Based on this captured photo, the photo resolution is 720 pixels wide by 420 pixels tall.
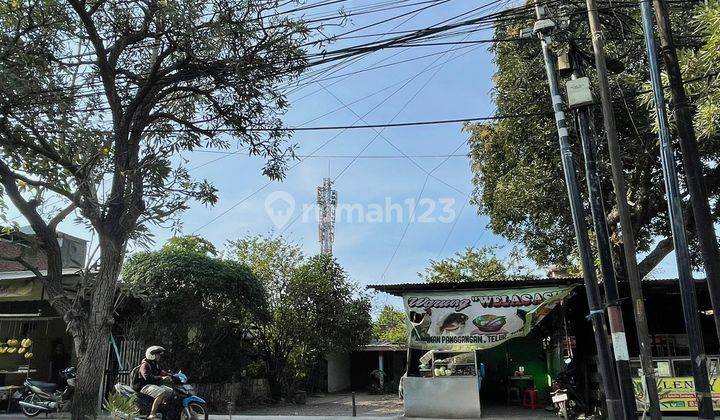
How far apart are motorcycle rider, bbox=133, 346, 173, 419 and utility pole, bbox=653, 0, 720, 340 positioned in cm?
864

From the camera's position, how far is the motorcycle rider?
31.4 feet

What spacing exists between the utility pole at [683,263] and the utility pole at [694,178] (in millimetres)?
151

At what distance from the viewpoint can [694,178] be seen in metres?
6.75

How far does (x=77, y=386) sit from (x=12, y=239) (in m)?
2.36

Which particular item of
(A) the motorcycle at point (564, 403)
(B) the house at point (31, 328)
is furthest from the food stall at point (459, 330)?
(B) the house at point (31, 328)

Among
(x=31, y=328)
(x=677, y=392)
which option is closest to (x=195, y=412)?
(x=31, y=328)

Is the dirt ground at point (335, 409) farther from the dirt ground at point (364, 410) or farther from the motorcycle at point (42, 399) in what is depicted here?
the motorcycle at point (42, 399)

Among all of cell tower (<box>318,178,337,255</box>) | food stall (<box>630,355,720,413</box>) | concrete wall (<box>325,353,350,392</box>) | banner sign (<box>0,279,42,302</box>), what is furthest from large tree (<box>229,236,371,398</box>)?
cell tower (<box>318,178,337,255</box>)

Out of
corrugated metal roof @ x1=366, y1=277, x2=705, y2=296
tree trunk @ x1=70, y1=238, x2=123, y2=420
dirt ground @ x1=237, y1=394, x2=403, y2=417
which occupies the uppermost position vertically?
corrugated metal roof @ x1=366, y1=277, x2=705, y2=296

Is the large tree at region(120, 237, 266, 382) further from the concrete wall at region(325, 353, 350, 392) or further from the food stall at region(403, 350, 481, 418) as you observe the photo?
the concrete wall at region(325, 353, 350, 392)

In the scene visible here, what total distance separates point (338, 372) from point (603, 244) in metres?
17.9

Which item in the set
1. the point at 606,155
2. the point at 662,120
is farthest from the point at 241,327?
the point at 662,120

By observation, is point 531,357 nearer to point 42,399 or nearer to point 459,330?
point 459,330

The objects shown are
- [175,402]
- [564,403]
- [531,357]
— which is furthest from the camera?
[531,357]
